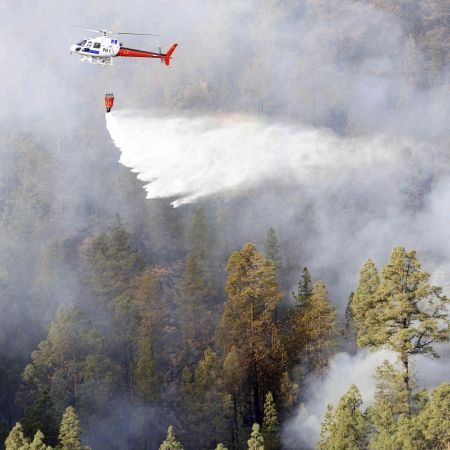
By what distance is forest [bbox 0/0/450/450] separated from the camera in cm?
4869

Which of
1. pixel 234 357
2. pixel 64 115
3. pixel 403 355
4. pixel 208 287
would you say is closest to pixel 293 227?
pixel 208 287

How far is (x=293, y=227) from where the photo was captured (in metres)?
82.7

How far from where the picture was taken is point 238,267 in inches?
2341

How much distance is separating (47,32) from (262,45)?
2999 centimetres

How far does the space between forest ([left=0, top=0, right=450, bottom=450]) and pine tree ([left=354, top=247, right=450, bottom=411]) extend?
0.11 m

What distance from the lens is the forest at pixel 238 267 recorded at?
48.7 metres

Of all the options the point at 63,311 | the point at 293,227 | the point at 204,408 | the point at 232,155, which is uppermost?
the point at 232,155

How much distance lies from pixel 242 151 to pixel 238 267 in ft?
99.9

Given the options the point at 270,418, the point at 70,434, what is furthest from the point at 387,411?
the point at 70,434

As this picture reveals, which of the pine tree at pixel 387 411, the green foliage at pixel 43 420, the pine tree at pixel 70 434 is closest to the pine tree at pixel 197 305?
the green foliage at pixel 43 420

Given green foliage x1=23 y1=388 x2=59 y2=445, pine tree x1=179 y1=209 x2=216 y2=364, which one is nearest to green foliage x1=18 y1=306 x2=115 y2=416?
green foliage x1=23 y1=388 x2=59 y2=445

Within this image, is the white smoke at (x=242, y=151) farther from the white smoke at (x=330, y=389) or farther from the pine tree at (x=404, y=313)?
the pine tree at (x=404, y=313)

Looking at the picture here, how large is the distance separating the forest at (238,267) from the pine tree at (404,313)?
111 mm

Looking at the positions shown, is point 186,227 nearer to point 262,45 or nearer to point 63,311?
point 63,311
